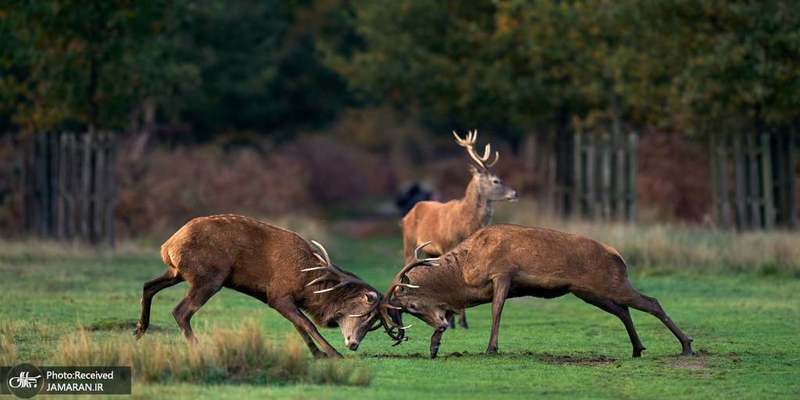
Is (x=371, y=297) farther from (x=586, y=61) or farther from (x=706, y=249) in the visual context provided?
(x=586, y=61)

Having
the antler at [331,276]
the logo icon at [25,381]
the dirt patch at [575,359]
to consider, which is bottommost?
the dirt patch at [575,359]

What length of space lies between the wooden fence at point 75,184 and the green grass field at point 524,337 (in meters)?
3.09

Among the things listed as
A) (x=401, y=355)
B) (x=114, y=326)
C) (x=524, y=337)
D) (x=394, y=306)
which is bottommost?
(x=524, y=337)

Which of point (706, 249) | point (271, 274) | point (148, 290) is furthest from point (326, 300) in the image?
point (706, 249)

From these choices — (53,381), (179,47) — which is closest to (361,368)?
(53,381)

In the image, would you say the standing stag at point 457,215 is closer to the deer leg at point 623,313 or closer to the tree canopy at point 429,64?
the deer leg at point 623,313

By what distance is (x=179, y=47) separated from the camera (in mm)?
44906

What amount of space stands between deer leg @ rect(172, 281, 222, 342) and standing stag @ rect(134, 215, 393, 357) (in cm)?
1

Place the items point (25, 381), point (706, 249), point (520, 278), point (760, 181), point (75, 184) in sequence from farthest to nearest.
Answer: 1. point (760, 181)
2. point (75, 184)
3. point (706, 249)
4. point (520, 278)
5. point (25, 381)

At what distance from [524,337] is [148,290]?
15.5ft

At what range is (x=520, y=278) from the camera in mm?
15516

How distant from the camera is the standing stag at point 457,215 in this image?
67.8ft

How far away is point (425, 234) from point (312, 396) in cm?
933

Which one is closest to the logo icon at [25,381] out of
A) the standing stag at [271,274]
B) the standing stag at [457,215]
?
the standing stag at [271,274]
